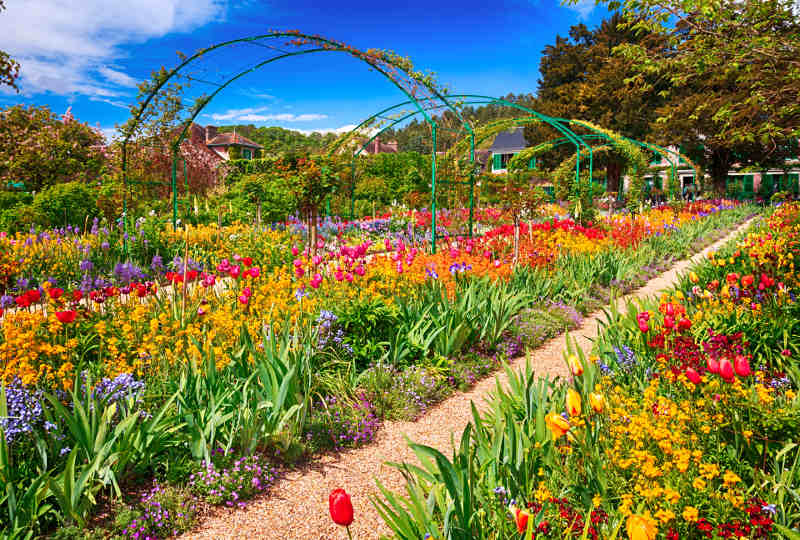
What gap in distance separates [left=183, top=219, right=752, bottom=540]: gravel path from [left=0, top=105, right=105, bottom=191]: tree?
12503 mm

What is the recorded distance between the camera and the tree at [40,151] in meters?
12.4

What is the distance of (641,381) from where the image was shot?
2906 mm

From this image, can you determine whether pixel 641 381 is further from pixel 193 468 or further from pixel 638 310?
pixel 193 468

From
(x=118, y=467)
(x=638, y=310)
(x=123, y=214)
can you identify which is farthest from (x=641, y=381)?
(x=123, y=214)

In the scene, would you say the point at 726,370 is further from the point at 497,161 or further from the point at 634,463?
the point at 497,161

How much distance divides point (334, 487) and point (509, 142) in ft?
149

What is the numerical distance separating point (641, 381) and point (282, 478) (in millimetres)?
2144

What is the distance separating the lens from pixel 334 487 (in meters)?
2.63

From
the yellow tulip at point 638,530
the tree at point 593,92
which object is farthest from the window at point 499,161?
the yellow tulip at point 638,530

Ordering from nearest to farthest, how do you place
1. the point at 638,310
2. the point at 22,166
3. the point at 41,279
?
1. the point at 638,310
2. the point at 41,279
3. the point at 22,166

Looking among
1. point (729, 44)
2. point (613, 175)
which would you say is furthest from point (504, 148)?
point (729, 44)

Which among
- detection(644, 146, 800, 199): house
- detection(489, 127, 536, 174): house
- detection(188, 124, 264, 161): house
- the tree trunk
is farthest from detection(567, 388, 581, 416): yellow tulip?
detection(188, 124, 264, 161): house

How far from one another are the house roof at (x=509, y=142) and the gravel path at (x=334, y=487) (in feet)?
138

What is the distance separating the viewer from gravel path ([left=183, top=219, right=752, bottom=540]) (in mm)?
2309
